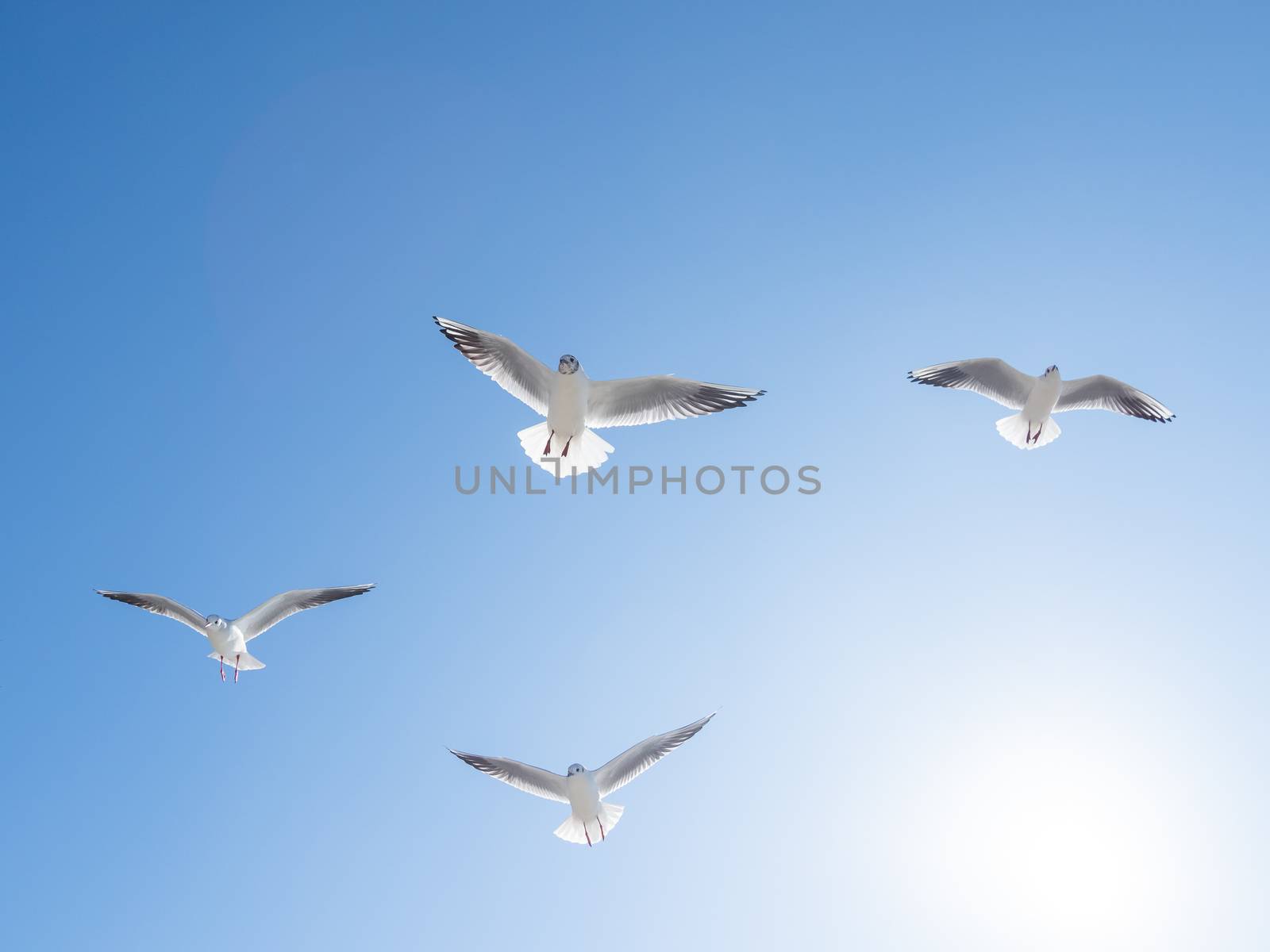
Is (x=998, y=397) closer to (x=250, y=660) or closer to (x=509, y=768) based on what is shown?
(x=509, y=768)

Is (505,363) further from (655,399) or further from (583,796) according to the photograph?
(583,796)

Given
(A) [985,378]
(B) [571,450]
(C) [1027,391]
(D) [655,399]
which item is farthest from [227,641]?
(C) [1027,391]

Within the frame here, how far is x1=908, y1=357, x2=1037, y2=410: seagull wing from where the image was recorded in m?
12.7

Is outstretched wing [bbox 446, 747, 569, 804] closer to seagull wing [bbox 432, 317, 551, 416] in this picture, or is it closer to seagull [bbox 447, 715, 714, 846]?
seagull [bbox 447, 715, 714, 846]

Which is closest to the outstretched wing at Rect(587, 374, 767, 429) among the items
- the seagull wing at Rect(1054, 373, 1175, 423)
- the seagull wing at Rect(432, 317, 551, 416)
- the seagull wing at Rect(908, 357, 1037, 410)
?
the seagull wing at Rect(432, 317, 551, 416)

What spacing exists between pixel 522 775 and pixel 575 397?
4.85 metres

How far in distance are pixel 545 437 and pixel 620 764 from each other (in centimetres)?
404

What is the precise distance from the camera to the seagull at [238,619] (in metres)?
12.6

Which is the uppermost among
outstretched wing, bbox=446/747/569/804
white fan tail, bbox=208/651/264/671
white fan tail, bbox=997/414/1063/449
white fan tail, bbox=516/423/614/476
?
white fan tail, bbox=997/414/1063/449

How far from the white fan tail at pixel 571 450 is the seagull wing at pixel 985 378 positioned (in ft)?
14.9

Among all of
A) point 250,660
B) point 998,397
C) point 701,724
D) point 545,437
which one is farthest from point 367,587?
point 998,397

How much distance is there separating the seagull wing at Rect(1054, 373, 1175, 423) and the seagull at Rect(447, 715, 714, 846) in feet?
20.6

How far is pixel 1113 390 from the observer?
13078mm

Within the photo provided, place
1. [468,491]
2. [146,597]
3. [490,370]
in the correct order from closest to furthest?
[490,370]
[468,491]
[146,597]
